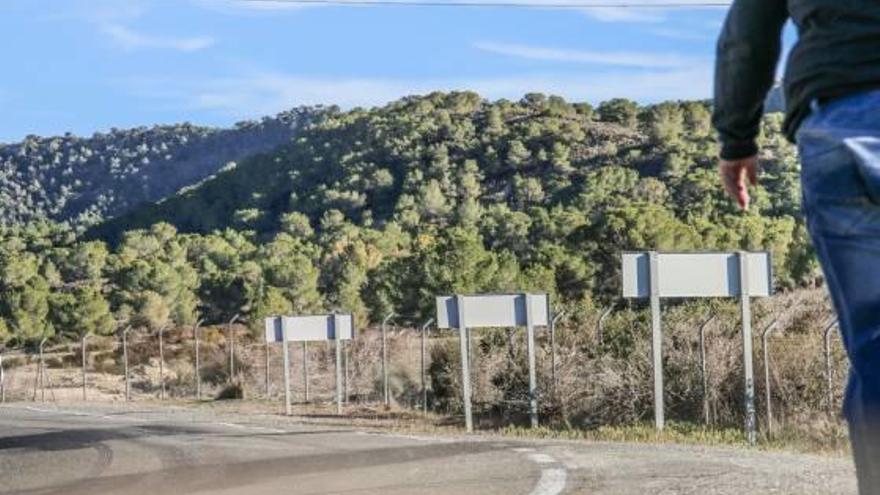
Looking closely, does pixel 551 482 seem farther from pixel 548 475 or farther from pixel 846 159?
pixel 846 159

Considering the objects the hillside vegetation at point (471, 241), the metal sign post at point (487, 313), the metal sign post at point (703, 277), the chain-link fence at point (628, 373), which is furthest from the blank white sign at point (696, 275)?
the metal sign post at point (487, 313)

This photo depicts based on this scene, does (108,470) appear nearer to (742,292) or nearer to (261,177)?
(742,292)

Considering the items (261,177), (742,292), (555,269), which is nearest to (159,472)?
(742,292)

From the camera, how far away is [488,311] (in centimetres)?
1838

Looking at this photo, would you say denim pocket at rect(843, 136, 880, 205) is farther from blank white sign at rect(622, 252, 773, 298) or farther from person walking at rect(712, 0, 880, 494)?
blank white sign at rect(622, 252, 773, 298)

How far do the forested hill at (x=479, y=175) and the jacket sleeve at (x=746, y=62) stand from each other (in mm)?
50068

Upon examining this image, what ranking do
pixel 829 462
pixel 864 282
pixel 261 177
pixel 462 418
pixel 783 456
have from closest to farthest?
pixel 864 282 → pixel 829 462 → pixel 783 456 → pixel 462 418 → pixel 261 177

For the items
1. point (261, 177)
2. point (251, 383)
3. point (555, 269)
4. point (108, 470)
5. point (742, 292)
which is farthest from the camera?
point (261, 177)

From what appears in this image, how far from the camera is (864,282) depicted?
6.03ft

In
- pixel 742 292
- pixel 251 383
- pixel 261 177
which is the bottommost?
pixel 251 383

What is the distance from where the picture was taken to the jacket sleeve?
217 cm

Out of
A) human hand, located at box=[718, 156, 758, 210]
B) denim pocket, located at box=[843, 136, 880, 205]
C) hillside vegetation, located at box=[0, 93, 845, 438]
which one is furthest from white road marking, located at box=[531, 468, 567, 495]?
denim pocket, located at box=[843, 136, 880, 205]

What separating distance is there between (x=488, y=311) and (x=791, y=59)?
16334mm

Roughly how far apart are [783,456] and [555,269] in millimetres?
35018
